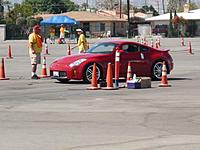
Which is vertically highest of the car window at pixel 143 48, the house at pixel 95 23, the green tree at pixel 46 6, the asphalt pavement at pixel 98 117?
the green tree at pixel 46 6

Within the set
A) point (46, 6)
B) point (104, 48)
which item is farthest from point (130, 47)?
point (46, 6)

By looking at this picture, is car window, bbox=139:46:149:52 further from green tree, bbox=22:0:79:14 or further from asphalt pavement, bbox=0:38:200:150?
green tree, bbox=22:0:79:14

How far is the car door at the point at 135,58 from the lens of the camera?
2127 centimetres

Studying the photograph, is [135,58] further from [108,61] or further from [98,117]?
[98,117]

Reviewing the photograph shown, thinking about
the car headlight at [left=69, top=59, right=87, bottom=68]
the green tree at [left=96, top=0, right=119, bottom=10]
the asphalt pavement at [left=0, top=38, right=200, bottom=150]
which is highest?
the green tree at [left=96, top=0, right=119, bottom=10]

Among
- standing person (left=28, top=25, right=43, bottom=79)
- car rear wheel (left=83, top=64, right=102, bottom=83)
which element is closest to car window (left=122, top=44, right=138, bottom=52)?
car rear wheel (left=83, top=64, right=102, bottom=83)

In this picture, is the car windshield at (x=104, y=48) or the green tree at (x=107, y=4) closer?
the car windshield at (x=104, y=48)

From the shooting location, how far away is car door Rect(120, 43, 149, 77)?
69.8 feet

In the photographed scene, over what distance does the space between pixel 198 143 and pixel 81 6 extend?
174284mm

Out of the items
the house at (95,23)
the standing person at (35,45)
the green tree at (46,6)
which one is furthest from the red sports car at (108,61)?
the green tree at (46,6)

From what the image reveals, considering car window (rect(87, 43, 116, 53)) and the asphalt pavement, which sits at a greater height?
car window (rect(87, 43, 116, 53))

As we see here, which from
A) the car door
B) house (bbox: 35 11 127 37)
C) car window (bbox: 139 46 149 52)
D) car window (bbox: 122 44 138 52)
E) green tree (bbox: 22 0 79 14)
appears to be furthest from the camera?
green tree (bbox: 22 0 79 14)

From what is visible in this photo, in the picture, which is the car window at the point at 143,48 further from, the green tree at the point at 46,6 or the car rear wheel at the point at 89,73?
the green tree at the point at 46,6

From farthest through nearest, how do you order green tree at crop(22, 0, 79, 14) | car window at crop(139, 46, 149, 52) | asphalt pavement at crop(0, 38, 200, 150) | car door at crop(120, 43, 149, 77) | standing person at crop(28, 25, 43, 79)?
green tree at crop(22, 0, 79, 14)
standing person at crop(28, 25, 43, 79)
car window at crop(139, 46, 149, 52)
car door at crop(120, 43, 149, 77)
asphalt pavement at crop(0, 38, 200, 150)
